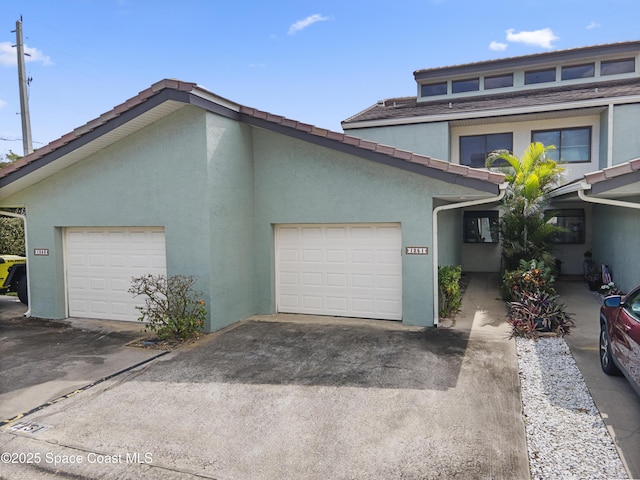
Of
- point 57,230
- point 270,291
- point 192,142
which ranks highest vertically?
point 192,142

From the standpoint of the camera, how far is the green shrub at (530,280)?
28.6ft

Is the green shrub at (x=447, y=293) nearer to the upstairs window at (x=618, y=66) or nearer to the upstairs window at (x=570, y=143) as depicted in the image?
the upstairs window at (x=570, y=143)

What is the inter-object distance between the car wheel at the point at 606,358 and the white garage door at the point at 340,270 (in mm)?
3644

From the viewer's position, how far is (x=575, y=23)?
13.7m

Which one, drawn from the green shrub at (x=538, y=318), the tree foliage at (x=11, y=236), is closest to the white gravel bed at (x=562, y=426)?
the green shrub at (x=538, y=318)

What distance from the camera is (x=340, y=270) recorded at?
923 centimetres

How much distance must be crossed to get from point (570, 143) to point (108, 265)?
14347 millimetres

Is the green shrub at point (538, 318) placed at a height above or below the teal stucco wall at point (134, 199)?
below

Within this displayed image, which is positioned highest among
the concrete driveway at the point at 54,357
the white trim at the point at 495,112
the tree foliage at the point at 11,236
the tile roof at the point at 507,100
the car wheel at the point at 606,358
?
the tile roof at the point at 507,100

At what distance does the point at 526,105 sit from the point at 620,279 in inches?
244

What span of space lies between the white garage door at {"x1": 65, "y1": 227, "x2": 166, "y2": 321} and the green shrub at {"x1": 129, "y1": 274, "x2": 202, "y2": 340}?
1.04 metres

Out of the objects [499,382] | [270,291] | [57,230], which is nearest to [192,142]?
[270,291]

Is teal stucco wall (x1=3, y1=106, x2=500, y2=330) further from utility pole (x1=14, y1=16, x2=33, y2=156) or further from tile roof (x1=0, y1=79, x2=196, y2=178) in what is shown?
utility pole (x1=14, y1=16, x2=33, y2=156)

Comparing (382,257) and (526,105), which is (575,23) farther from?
(382,257)
